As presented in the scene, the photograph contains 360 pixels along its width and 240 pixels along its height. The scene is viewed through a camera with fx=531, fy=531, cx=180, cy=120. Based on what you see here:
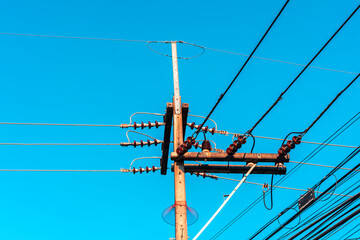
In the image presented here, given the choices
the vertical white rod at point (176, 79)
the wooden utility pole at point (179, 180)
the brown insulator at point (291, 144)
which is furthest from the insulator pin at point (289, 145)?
the vertical white rod at point (176, 79)

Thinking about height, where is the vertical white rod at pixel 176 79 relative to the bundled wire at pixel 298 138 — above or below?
above

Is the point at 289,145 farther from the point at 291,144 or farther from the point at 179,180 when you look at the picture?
the point at 179,180

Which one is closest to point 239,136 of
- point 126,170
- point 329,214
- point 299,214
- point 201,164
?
point 201,164

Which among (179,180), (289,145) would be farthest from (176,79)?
(289,145)

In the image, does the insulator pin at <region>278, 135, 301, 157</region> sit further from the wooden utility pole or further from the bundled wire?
the wooden utility pole

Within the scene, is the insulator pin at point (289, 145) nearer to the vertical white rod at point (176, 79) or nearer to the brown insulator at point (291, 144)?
the brown insulator at point (291, 144)

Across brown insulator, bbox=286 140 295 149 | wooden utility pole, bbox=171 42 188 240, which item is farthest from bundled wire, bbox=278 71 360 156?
wooden utility pole, bbox=171 42 188 240

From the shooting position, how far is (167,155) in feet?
44.3

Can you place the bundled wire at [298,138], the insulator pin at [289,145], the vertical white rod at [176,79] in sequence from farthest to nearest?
the vertical white rod at [176,79]
the insulator pin at [289,145]
the bundled wire at [298,138]

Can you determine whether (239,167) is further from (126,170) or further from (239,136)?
→ (126,170)

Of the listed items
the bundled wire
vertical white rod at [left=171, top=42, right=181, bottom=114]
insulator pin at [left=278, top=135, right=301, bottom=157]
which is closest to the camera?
the bundled wire

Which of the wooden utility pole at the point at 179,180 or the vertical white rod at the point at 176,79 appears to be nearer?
the wooden utility pole at the point at 179,180

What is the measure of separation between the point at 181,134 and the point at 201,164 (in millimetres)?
876

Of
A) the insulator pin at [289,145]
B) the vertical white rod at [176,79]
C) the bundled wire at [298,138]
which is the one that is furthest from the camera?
the vertical white rod at [176,79]
